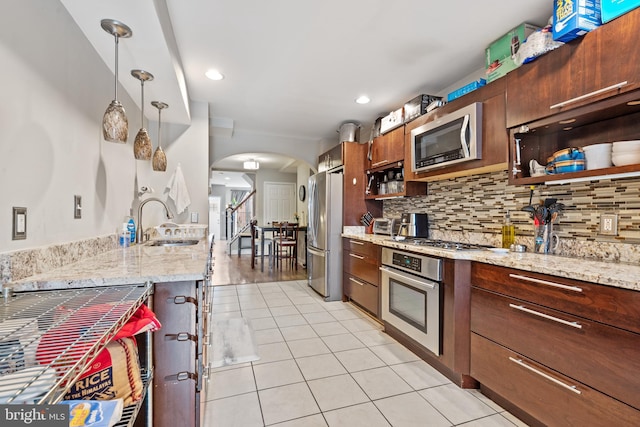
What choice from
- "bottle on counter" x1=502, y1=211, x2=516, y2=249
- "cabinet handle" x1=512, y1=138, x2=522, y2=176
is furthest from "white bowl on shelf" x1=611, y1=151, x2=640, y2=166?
"bottle on counter" x1=502, y1=211, x2=516, y2=249

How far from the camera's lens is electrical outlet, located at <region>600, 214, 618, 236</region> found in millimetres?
1604

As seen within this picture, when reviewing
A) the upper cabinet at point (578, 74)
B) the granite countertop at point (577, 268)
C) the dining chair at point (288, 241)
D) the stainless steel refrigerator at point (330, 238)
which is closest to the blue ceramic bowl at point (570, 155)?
the upper cabinet at point (578, 74)

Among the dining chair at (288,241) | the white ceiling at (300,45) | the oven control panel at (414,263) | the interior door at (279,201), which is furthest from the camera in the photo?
the interior door at (279,201)

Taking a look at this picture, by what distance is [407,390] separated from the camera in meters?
1.80

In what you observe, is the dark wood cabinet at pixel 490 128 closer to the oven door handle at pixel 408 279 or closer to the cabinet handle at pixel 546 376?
the oven door handle at pixel 408 279

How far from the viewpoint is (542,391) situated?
1.40 metres

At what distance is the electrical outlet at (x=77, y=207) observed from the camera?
151 centimetres

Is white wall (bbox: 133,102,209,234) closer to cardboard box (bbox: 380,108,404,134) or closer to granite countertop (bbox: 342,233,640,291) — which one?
cardboard box (bbox: 380,108,404,134)

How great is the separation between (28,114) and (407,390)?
2358mm

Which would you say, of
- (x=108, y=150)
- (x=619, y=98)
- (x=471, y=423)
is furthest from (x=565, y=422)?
(x=108, y=150)

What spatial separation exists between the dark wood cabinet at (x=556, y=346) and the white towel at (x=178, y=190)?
294cm

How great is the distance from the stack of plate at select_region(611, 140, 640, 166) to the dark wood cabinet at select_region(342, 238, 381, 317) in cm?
176

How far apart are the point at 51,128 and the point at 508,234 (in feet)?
9.12

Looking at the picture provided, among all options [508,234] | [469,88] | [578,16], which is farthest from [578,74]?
[508,234]
